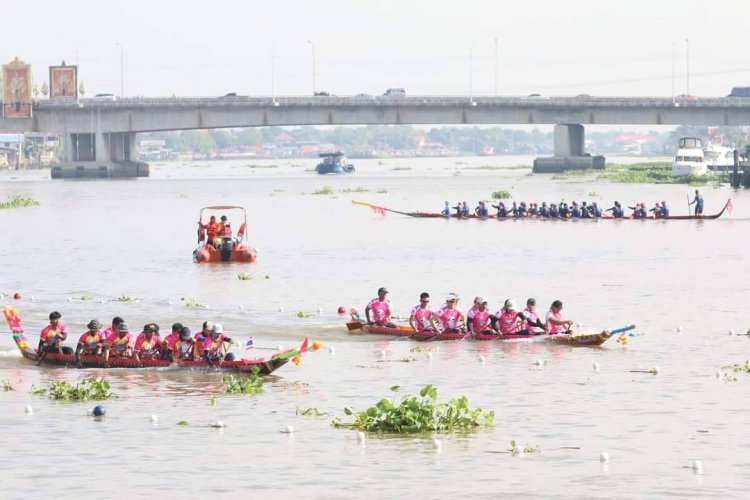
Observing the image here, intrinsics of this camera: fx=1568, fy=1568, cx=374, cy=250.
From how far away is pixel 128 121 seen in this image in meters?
165

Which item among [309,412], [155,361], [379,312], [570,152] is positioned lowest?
[309,412]

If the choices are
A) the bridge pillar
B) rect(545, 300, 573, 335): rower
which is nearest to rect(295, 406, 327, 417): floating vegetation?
rect(545, 300, 573, 335): rower

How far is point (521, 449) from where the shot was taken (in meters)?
25.0

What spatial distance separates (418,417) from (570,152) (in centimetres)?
16685

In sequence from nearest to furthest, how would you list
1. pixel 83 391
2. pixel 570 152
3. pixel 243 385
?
pixel 83 391
pixel 243 385
pixel 570 152

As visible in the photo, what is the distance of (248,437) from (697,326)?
59.9 ft

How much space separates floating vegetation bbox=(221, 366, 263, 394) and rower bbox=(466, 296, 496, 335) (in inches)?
307

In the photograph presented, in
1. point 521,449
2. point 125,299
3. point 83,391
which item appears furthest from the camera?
point 125,299

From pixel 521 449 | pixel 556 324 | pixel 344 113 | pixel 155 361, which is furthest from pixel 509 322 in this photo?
pixel 344 113

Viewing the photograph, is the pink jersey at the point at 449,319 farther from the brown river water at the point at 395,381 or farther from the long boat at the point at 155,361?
the long boat at the point at 155,361

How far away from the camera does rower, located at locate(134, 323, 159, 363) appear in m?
33.3

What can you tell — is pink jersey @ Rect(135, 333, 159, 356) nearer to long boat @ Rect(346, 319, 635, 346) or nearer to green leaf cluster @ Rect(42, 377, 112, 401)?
green leaf cluster @ Rect(42, 377, 112, 401)

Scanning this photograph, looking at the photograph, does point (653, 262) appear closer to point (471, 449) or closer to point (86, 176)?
point (471, 449)

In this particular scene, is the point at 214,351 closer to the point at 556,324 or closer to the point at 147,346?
the point at 147,346
